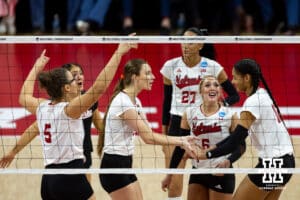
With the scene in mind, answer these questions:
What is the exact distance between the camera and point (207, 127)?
303 inches

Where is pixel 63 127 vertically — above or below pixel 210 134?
above

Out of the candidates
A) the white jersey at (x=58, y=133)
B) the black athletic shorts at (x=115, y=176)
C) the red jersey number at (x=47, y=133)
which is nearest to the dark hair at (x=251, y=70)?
the black athletic shorts at (x=115, y=176)

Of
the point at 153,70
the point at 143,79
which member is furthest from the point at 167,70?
the point at 153,70

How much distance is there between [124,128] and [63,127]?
0.73 m

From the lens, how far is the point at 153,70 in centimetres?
1323

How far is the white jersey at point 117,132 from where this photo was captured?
7.50 metres

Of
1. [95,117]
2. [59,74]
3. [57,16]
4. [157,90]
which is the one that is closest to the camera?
[59,74]

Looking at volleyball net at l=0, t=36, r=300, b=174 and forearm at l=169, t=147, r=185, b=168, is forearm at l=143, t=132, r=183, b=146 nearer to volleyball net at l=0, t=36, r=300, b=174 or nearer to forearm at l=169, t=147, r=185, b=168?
volleyball net at l=0, t=36, r=300, b=174

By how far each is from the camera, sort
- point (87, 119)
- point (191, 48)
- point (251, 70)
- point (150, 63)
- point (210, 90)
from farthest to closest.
→ point (150, 63)
point (191, 48)
point (87, 119)
point (210, 90)
point (251, 70)

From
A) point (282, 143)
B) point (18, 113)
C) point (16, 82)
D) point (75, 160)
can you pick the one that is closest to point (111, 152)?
point (75, 160)

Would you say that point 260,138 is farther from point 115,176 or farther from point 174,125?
point 174,125

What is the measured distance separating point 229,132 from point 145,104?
4391mm

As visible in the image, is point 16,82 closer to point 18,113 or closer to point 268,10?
point 18,113

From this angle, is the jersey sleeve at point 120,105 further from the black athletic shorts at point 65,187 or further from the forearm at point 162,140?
the black athletic shorts at point 65,187
